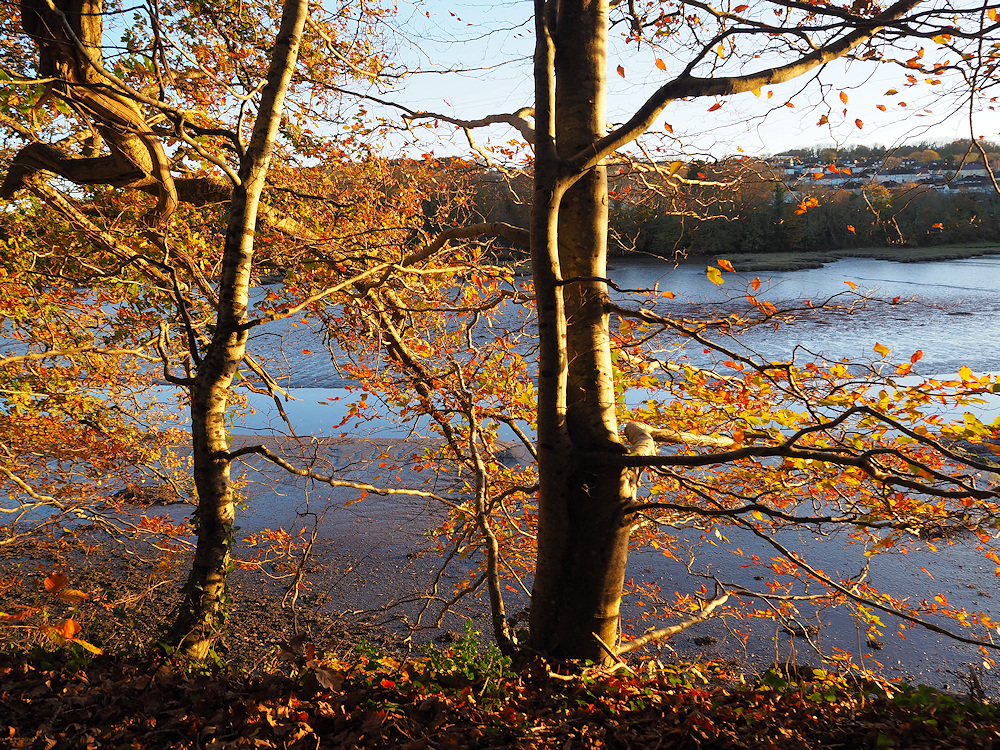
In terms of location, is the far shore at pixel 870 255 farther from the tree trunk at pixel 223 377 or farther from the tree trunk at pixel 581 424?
the tree trunk at pixel 223 377

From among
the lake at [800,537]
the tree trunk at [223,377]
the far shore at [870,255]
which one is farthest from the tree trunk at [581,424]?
the far shore at [870,255]

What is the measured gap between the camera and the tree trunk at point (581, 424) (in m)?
4.51

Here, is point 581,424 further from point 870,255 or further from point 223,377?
point 870,255

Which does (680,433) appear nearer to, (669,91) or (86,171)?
(669,91)

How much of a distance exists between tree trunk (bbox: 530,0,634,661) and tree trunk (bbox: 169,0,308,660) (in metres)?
2.56

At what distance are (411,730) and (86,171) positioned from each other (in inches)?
216

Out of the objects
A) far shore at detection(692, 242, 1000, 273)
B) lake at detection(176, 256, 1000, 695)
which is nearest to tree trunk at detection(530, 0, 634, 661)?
lake at detection(176, 256, 1000, 695)

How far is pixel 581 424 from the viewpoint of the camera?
457 cm

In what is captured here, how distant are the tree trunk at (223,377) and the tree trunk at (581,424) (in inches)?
101

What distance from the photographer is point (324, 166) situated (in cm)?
811

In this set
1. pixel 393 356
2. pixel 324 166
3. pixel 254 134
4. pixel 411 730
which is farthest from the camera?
pixel 324 166

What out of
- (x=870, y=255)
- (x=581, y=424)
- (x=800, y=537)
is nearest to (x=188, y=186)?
(x=581, y=424)

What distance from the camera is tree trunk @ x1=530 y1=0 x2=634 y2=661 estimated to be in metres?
4.51

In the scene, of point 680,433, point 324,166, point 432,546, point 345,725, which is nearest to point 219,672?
point 345,725
